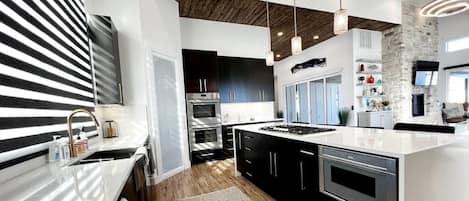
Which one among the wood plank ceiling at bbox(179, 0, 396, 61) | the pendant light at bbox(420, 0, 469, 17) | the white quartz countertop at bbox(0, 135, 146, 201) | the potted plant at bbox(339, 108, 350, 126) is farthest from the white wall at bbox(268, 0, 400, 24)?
the white quartz countertop at bbox(0, 135, 146, 201)

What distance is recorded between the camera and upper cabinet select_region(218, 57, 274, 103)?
15.3 ft

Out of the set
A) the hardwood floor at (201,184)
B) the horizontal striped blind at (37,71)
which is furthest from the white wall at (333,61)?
the horizontal striped blind at (37,71)

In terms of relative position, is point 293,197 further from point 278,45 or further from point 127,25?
point 278,45

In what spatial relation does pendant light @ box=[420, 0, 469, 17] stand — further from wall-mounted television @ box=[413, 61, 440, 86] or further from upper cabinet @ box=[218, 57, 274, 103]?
upper cabinet @ box=[218, 57, 274, 103]

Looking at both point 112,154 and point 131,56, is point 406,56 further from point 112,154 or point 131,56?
point 112,154

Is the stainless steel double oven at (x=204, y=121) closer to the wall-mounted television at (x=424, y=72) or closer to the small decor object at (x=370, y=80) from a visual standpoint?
the small decor object at (x=370, y=80)

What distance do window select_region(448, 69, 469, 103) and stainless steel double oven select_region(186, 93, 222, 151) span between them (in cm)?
794

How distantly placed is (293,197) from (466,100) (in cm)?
817

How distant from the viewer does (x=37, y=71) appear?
1.53m

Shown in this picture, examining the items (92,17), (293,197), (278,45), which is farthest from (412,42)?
(92,17)

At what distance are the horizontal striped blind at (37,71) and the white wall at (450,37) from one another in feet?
31.8

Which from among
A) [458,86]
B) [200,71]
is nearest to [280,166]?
[200,71]

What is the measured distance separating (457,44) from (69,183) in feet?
32.6

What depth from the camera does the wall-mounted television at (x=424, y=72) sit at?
546cm
